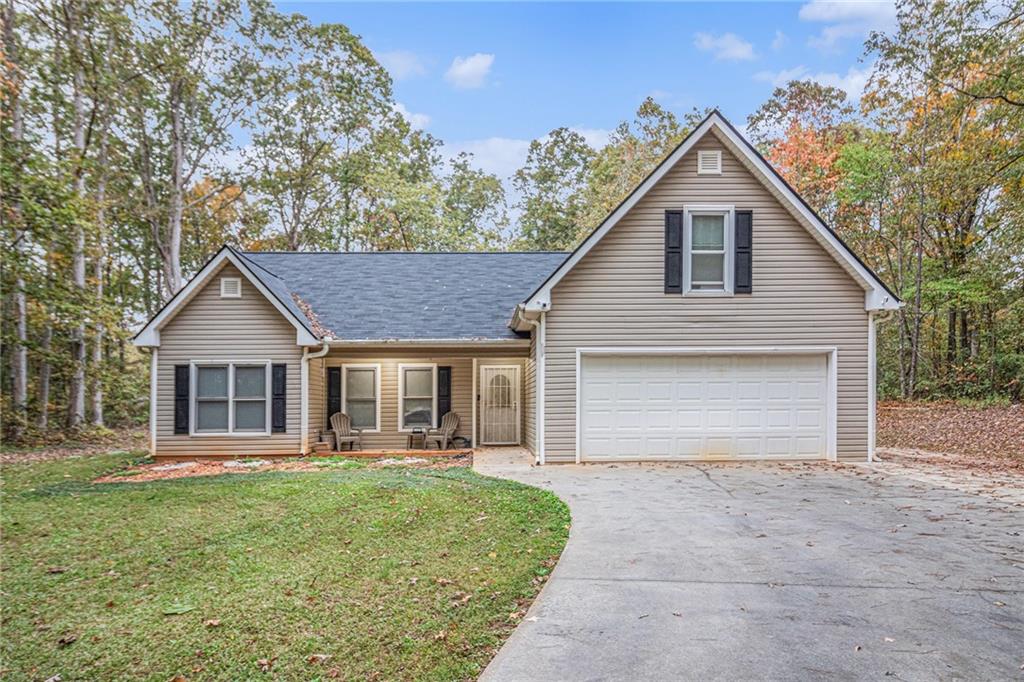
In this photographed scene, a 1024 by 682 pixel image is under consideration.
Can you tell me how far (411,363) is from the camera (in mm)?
14078

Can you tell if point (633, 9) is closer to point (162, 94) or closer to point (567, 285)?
point (567, 285)

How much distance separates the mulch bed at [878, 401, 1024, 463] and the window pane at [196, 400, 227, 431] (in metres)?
15.1

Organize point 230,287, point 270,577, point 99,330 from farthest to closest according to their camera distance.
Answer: point 99,330 < point 230,287 < point 270,577

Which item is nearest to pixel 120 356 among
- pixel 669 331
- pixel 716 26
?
pixel 669 331

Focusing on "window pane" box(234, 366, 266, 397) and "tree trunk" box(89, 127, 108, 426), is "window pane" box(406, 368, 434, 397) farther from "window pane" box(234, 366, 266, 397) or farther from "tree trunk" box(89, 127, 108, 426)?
"tree trunk" box(89, 127, 108, 426)

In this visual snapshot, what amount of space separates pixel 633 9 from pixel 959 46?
7.22 m

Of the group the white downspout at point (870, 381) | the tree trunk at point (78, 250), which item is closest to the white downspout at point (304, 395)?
the tree trunk at point (78, 250)

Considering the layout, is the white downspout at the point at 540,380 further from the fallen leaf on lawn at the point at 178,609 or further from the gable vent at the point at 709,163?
the fallen leaf on lawn at the point at 178,609

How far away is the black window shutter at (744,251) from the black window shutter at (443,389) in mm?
6561

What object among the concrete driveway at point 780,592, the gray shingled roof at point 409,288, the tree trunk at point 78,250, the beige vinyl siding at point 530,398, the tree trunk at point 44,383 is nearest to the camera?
the concrete driveway at point 780,592

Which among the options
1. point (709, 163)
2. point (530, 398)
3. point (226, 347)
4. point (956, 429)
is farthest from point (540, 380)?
point (956, 429)

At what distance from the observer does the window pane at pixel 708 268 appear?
461 inches

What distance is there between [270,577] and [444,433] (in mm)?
8833

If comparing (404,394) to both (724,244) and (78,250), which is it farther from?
(78,250)
